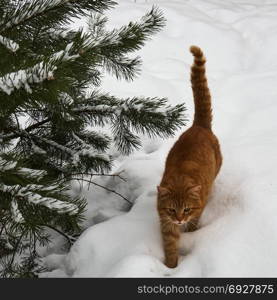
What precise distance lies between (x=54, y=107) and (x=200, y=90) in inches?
44.1

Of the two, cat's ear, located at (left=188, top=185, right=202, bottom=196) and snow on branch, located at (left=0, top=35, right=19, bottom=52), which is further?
cat's ear, located at (left=188, top=185, right=202, bottom=196)

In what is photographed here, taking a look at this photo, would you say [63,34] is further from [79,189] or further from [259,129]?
[259,129]

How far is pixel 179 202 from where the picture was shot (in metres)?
2.45

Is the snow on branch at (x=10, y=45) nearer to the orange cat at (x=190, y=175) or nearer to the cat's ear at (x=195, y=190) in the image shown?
the orange cat at (x=190, y=175)

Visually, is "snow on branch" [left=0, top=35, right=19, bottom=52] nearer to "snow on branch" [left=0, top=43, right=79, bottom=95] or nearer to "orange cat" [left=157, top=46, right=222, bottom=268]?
"snow on branch" [left=0, top=43, right=79, bottom=95]

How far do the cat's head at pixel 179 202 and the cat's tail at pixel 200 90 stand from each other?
2.17 feet

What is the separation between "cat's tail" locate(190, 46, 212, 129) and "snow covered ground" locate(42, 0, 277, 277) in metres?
0.37

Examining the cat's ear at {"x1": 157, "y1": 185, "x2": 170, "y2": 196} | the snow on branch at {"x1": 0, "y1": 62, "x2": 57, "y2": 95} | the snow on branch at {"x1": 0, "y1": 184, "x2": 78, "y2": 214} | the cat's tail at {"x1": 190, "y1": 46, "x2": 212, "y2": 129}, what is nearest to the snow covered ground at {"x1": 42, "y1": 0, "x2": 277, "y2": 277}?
the cat's ear at {"x1": 157, "y1": 185, "x2": 170, "y2": 196}

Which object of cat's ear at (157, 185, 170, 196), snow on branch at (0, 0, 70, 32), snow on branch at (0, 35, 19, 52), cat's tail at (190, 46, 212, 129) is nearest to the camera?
snow on branch at (0, 35, 19, 52)

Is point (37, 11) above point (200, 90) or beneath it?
above

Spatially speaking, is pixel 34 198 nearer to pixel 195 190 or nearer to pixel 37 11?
pixel 37 11

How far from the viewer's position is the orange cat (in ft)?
7.88

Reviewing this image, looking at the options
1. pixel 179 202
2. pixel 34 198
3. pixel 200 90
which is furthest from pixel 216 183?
pixel 34 198

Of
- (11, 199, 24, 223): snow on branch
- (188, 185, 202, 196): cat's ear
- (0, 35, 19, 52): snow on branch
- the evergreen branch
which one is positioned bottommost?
(188, 185, 202, 196): cat's ear
